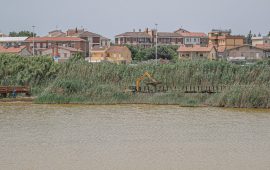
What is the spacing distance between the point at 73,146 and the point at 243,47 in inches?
2651

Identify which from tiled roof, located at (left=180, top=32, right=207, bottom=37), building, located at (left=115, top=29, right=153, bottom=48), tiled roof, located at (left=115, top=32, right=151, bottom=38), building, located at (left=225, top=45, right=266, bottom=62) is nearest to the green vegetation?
building, located at (left=225, top=45, right=266, bottom=62)

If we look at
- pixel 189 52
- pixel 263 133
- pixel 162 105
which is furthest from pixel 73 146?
pixel 189 52

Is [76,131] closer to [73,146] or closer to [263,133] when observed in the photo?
[73,146]

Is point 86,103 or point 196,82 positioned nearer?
point 86,103

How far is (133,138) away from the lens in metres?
24.1

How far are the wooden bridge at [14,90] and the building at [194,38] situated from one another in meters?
78.3

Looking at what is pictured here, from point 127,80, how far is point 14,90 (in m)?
8.36

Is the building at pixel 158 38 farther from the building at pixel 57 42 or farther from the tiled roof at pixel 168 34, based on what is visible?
the building at pixel 57 42

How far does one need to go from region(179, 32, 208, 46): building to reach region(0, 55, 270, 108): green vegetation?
72567mm

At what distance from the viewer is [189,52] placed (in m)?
84.0

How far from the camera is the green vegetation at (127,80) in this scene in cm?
3550

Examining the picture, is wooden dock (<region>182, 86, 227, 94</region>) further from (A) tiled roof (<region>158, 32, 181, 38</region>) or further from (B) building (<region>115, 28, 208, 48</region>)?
(A) tiled roof (<region>158, 32, 181, 38</region>)

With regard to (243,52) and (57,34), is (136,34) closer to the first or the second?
(57,34)

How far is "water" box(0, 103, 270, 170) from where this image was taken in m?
19.2
